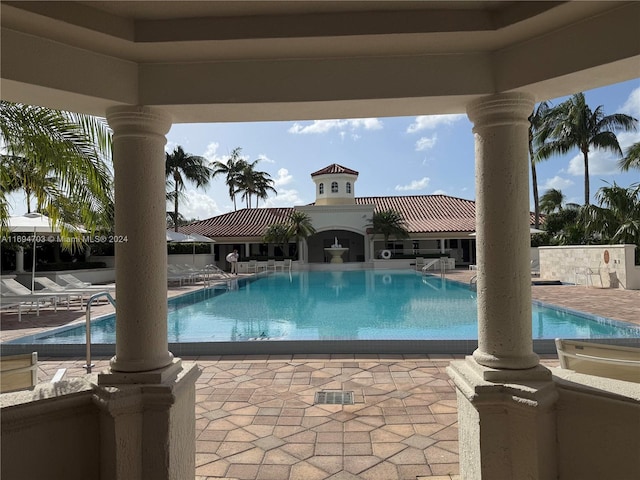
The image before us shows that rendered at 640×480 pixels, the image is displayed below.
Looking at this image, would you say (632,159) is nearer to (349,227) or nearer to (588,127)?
(588,127)

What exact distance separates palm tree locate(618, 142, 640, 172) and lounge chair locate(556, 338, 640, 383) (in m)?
18.5

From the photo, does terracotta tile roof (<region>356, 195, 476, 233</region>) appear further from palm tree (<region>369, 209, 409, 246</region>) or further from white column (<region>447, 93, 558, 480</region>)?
white column (<region>447, 93, 558, 480</region>)

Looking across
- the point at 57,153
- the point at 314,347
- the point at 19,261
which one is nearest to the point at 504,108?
the point at 314,347

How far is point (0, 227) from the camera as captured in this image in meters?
6.31

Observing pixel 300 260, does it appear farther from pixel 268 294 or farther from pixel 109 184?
pixel 109 184

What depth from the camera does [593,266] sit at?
15.6 meters

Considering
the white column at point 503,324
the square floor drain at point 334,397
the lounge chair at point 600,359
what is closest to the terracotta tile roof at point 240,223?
the square floor drain at point 334,397

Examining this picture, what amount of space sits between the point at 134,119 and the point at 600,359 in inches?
147

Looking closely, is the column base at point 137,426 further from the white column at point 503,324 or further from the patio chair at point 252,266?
the patio chair at point 252,266

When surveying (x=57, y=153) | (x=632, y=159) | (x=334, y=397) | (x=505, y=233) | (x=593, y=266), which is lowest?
(x=334, y=397)

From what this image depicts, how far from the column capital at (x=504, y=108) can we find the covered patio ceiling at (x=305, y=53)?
63mm

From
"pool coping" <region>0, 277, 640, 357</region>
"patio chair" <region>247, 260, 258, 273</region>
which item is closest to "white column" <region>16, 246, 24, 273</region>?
"patio chair" <region>247, 260, 258, 273</region>

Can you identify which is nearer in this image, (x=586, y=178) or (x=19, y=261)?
(x=19, y=261)

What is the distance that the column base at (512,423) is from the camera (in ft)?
8.12
